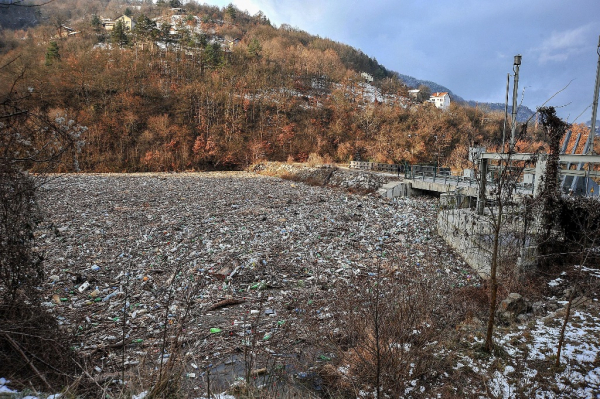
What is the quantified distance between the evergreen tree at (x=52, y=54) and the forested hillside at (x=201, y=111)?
0.11 meters

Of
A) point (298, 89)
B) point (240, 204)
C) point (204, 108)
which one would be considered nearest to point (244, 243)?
point (240, 204)

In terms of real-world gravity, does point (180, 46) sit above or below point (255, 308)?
above

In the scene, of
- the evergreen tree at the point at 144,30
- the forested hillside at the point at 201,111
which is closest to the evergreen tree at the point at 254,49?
the forested hillside at the point at 201,111

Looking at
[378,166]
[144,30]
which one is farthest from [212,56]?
[378,166]

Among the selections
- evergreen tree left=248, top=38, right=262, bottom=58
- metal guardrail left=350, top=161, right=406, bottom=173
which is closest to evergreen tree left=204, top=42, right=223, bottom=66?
evergreen tree left=248, top=38, right=262, bottom=58

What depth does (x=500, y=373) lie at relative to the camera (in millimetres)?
3787

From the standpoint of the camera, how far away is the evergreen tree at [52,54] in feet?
118

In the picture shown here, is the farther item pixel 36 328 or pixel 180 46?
pixel 180 46

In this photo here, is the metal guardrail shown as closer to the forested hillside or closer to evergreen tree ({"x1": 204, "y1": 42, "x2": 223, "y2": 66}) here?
the forested hillside

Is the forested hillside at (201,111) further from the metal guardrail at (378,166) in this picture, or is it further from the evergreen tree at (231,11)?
the evergreen tree at (231,11)

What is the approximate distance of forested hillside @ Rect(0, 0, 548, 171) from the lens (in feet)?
105

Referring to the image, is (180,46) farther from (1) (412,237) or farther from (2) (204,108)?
(1) (412,237)

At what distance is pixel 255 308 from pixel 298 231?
173 inches

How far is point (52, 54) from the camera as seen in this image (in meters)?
36.7
